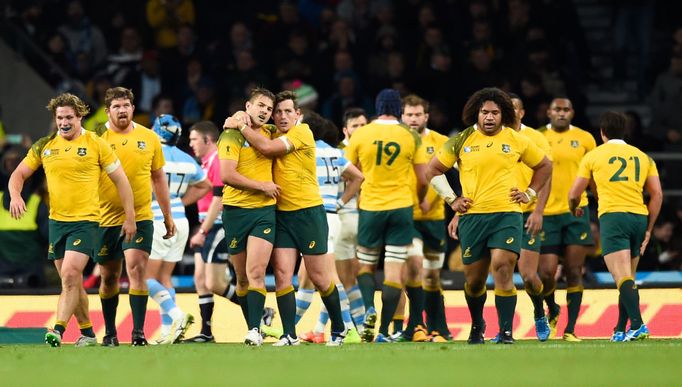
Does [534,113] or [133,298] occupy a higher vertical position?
[534,113]

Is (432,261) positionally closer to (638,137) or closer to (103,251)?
(103,251)

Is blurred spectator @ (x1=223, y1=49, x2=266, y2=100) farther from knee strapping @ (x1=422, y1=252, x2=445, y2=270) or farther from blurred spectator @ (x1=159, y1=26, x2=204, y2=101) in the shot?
knee strapping @ (x1=422, y1=252, x2=445, y2=270)

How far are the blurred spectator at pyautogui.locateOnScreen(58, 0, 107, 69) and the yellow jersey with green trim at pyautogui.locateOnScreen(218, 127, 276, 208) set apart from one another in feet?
36.6

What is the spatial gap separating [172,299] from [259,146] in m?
2.97

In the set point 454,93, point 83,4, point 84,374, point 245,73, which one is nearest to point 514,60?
point 454,93

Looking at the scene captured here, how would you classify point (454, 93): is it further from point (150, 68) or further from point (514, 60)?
point (150, 68)

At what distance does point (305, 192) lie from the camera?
14609 mm

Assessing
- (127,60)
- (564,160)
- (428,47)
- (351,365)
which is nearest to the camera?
(351,365)

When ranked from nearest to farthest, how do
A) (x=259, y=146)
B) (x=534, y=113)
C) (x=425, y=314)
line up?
(x=259, y=146), (x=425, y=314), (x=534, y=113)

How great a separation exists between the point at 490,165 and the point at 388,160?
2.26 m

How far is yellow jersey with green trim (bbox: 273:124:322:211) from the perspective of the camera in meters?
14.6

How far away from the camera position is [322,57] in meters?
23.7

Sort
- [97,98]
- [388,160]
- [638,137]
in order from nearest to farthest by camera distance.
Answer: [388,160] < [638,137] < [97,98]

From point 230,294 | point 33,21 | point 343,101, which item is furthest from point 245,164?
point 33,21
